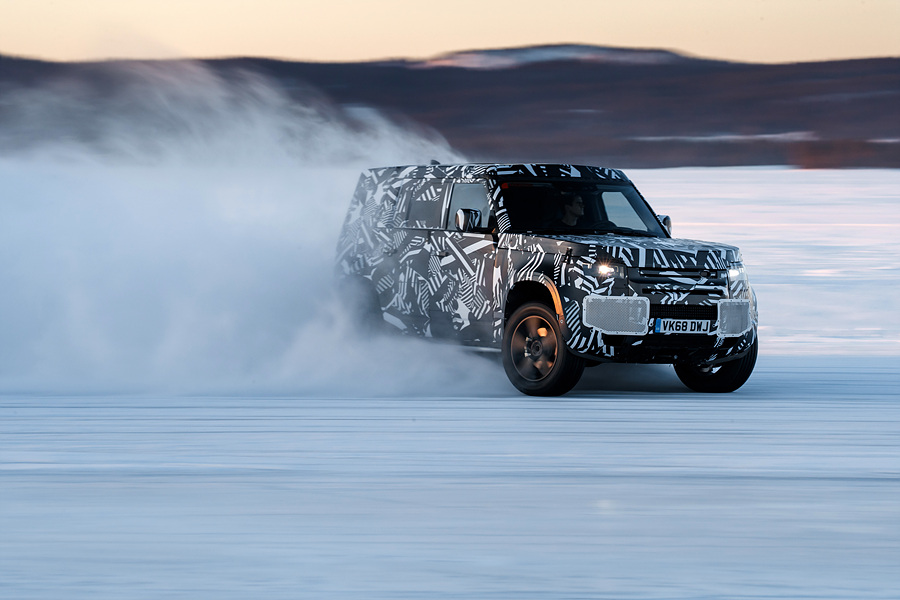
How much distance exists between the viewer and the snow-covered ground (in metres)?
6.03

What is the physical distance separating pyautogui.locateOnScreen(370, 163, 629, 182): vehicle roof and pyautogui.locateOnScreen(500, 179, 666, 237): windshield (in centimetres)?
8

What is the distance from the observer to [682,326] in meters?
11.6

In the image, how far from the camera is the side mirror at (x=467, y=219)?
1220cm

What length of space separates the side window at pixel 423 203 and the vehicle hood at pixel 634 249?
85cm

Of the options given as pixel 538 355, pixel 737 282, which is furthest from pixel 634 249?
pixel 538 355

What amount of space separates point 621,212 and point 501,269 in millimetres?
1527

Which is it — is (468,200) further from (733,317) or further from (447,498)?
(447,498)

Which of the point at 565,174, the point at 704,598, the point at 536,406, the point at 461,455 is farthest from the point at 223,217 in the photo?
the point at 704,598

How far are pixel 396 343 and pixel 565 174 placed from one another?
1.99 m

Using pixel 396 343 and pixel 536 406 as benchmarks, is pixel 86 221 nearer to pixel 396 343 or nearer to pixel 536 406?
pixel 396 343

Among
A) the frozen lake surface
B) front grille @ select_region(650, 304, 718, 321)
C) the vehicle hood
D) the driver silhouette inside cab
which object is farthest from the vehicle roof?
the frozen lake surface

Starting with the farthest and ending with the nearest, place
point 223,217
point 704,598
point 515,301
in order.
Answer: point 223,217
point 515,301
point 704,598

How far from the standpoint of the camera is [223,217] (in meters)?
16.3

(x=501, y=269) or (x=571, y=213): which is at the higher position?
(x=571, y=213)
